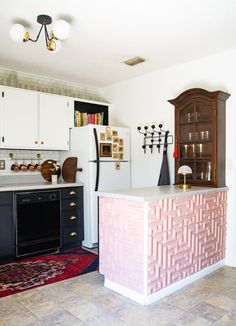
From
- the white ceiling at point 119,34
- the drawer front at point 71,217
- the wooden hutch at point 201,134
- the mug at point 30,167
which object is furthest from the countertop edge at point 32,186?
the white ceiling at point 119,34

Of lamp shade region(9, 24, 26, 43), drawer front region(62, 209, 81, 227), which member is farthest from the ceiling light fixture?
drawer front region(62, 209, 81, 227)

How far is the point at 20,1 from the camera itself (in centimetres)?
237

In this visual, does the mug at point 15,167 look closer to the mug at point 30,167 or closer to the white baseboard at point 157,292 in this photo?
the mug at point 30,167

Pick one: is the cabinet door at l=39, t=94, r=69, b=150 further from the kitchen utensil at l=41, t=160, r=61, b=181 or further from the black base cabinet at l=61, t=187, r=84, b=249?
the black base cabinet at l=61, t=187, r=84, b=249

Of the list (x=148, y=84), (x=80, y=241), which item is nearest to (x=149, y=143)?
(x=148, y=84)

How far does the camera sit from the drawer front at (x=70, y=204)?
411 centimetres

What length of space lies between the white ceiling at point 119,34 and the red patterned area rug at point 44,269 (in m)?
2.58

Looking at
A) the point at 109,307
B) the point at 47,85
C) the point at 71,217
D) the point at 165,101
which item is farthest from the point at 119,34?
the point at 109,307

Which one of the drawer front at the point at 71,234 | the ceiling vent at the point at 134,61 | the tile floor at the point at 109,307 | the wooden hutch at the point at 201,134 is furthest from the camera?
the drawer front at the point at 71,234

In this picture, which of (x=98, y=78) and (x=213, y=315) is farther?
(x=98, y=78)

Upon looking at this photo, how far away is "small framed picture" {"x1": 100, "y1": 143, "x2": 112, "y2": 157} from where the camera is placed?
4283 millimetres

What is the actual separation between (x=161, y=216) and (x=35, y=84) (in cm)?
302

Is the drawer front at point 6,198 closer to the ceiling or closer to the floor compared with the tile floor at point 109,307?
closer to the ceiling

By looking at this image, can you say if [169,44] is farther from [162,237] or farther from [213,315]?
[213,315]
